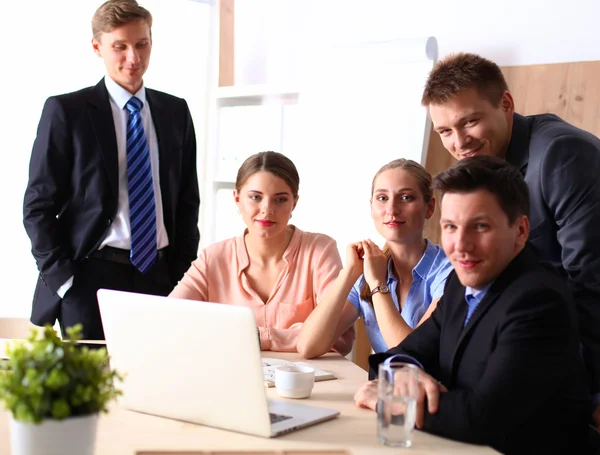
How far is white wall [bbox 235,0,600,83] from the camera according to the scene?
3332mm

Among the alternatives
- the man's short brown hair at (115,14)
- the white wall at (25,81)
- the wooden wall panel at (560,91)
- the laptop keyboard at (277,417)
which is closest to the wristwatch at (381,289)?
the laptop keyboard at (277,417)

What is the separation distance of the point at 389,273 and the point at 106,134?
1233 mm

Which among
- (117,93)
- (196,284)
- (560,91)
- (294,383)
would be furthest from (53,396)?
(560,91)

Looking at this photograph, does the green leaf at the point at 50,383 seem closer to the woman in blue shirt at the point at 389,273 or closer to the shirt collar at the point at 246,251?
the woman in blue shirt at the point at 389,273

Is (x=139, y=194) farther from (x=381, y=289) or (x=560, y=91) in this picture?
(x=560, y=91)

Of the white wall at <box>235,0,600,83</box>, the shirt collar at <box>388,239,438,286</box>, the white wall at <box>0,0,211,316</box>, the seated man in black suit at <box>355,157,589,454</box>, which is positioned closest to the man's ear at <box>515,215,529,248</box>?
the seated man in black suit at <box>355,157,589,454</box>

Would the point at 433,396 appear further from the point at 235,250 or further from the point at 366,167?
the point at 366,167

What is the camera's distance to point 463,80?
1.94m

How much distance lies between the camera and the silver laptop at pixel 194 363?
1.43 metres

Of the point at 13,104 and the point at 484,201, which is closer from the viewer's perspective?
the point at 484,201

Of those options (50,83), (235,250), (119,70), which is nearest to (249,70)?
(50,83)

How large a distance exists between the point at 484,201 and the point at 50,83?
3.11 meters

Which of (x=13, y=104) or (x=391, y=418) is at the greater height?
(x=13, y=104)

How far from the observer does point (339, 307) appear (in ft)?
7.48
